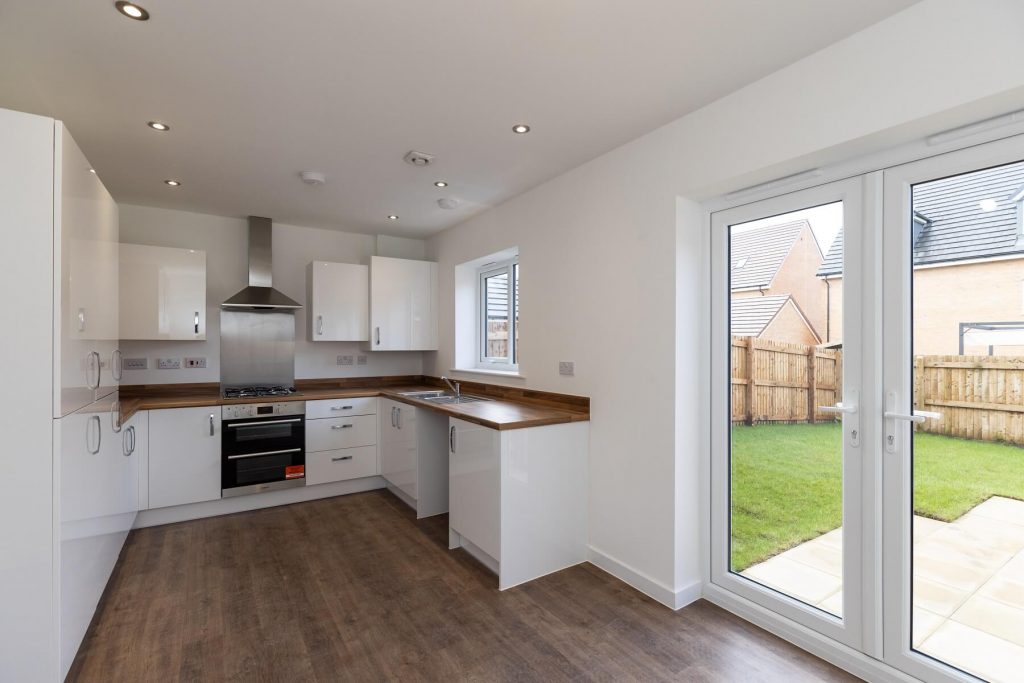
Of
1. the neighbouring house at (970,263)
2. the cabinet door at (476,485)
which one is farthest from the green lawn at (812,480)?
the cabinet door at (476,485)

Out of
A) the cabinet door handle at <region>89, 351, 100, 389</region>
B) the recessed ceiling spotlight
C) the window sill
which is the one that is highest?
the recessed ceiling spotlight

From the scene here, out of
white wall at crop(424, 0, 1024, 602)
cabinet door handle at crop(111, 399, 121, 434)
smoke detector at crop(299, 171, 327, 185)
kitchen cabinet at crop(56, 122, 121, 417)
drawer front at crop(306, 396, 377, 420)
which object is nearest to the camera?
white wall at crop(424, 0, 1024, 602)

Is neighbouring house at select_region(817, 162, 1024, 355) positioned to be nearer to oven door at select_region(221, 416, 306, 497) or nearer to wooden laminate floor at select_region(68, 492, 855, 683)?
wooden laminate floor at select_region(68, 492, 855, 683)

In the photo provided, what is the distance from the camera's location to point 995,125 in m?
1.56

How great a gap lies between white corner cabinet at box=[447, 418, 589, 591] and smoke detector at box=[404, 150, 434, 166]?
5.17 feet

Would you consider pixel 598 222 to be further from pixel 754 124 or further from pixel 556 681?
pixel 556 681

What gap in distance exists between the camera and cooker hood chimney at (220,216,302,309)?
409 centimetres

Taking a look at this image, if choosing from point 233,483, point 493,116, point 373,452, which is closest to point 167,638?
point 233,483

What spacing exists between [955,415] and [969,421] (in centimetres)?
4

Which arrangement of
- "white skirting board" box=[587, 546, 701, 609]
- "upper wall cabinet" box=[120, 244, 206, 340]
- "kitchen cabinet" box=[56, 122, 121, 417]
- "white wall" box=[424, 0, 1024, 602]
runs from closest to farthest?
1. "white wall" box=[424, 0, 1024, 602]
2. "kitchen cabinet" box=[56, 122, 121, 417]
3. "white skirting board" box=[587, 546, 701, 609]
4. "upper wall cabinet" box=[120, 244, 206, 340]

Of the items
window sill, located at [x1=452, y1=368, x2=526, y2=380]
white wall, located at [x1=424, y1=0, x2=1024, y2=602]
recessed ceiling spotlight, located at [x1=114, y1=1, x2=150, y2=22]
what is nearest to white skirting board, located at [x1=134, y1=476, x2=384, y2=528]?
window sill, located at [x1=452, y1=368, x2=526, y2=380]

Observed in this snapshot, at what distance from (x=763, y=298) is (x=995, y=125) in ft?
3.10

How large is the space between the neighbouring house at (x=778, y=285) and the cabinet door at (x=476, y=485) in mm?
1387

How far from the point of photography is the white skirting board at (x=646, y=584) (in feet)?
7.72
